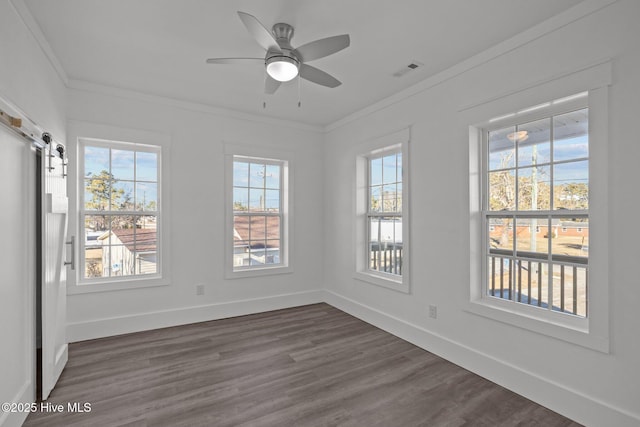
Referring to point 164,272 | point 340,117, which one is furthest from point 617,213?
point 164,272

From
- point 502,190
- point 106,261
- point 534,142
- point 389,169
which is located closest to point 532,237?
point 502,190

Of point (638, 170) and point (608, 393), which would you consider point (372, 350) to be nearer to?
point (608, 393)

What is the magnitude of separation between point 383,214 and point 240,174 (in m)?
2.09

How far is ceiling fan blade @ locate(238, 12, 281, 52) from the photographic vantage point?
1.83 m

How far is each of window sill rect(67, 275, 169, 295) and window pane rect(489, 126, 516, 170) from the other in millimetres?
3860

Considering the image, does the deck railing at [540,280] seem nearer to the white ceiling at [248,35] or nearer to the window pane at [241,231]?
the white ceiling at [248,35]

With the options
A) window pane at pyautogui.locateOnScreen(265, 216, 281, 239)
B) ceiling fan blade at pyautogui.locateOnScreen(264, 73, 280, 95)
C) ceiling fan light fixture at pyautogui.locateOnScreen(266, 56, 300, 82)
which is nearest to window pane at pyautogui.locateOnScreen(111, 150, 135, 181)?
window pane at pyautogui.locateOnScreen(265, 216, 281, 239)

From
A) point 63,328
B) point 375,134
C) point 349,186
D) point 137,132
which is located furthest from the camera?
point 349,186

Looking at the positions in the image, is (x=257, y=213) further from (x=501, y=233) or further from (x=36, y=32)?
(x=501, y=233)

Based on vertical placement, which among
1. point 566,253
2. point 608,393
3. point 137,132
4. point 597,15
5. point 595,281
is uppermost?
point 597,15

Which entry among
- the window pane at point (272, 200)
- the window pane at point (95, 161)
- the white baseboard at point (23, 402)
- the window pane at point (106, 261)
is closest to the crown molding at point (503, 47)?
the window pane at point (272, 200)

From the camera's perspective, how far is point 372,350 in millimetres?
3217

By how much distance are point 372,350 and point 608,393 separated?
5.94 ft

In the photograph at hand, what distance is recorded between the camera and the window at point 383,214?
362 centimetres
